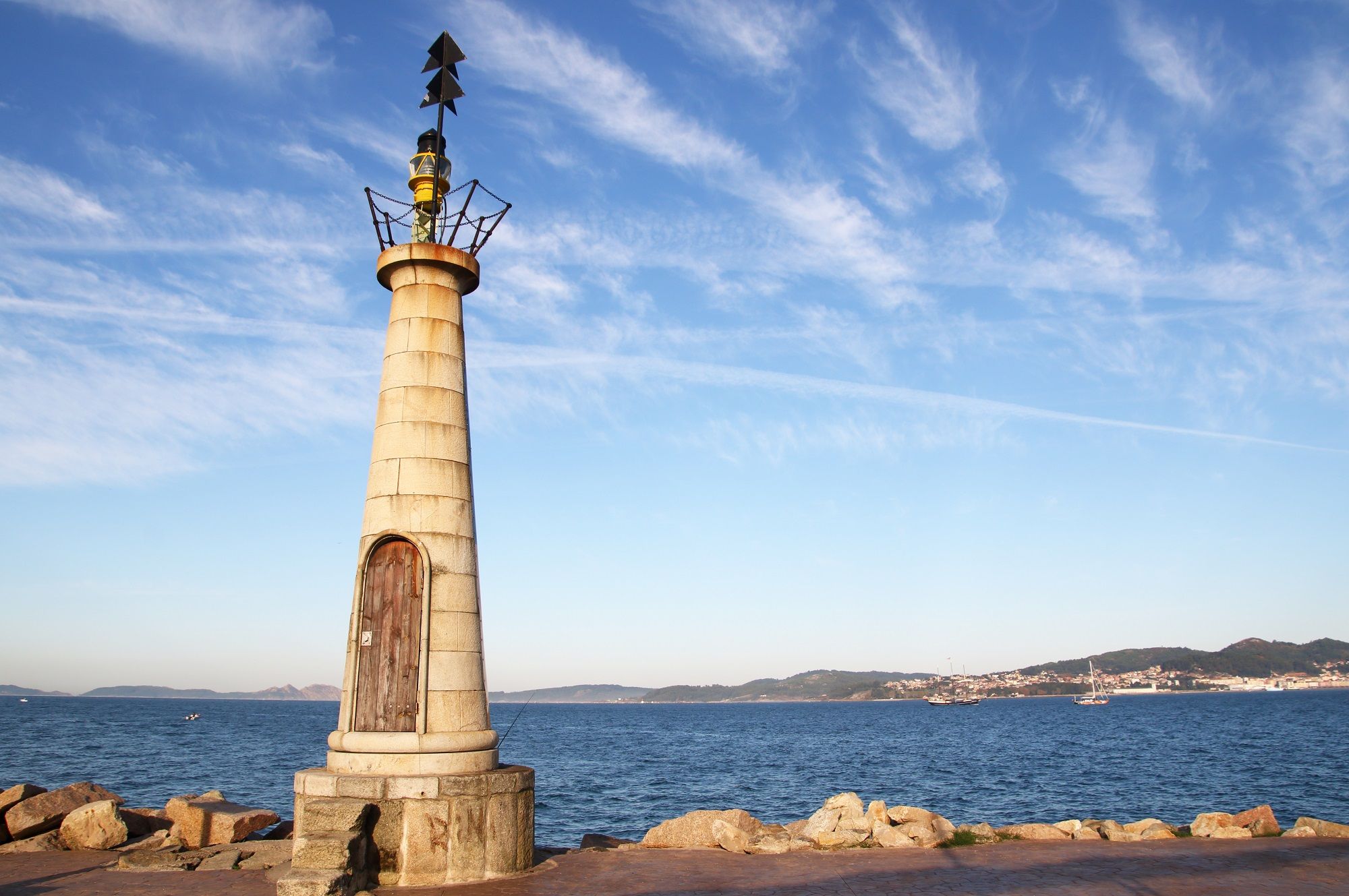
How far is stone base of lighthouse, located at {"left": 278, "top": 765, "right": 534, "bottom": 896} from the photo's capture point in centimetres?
946

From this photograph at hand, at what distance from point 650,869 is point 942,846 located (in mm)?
4398

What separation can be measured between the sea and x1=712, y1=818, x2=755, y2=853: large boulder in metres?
6.08

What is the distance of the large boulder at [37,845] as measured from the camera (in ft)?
38.6

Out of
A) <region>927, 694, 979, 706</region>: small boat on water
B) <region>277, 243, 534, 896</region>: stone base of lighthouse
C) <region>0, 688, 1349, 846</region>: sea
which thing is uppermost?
<region>277, 243, 534, 896</region>: stone base of lighthouse

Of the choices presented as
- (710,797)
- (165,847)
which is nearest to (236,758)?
(710,797)

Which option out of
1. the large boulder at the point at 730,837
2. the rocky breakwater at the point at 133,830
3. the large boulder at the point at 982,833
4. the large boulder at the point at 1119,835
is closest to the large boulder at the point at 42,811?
the rocky breakwater at the point at 133,830

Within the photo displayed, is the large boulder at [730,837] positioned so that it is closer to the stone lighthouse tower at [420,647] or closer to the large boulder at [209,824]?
the stone lighthouse tower at [420,647]

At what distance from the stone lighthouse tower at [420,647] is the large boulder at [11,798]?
5.44m

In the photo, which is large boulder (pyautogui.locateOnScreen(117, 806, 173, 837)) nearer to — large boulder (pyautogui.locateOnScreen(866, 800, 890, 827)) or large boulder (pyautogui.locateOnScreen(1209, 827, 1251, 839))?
large boulder (pyautogui.locateOnScreen(866, 800, 890, 827))

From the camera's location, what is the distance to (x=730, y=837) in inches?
Answer: 488

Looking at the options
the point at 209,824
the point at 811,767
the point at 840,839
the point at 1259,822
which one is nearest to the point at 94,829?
the point at 209,824

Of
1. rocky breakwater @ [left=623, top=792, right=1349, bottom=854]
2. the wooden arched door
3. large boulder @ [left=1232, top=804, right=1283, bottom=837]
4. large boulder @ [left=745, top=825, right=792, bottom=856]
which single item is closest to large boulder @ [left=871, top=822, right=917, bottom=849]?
rocky breakwater @ [left=623, top=792, right=1349, bottom=854]

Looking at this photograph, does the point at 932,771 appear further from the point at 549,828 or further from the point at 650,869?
the point at 650,869

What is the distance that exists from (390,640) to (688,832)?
5449 millimetres
